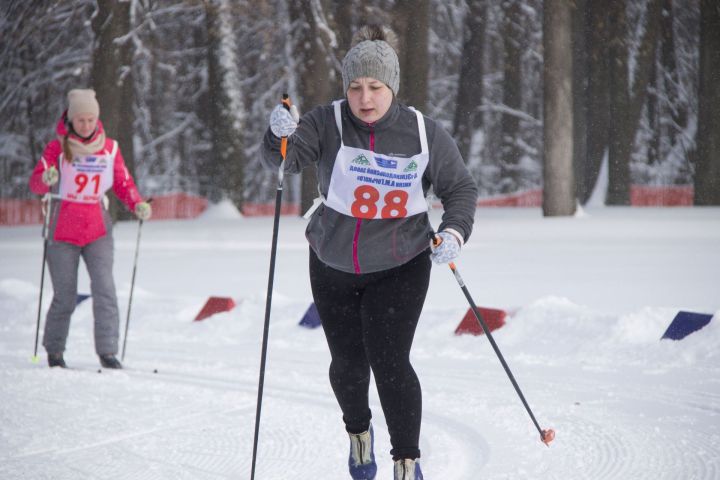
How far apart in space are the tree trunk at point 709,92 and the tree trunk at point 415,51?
6.11m

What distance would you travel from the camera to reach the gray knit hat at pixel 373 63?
383 centimetres

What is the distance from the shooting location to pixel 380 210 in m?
3.85

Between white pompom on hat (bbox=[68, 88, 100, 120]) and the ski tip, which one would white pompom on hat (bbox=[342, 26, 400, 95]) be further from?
white pompom on hat (bbox=[68, 88, 100, 120])

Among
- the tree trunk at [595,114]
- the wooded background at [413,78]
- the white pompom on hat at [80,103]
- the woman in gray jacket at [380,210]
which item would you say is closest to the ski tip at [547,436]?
the woman in gray jacket at [380,210]

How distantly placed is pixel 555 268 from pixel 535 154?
21.6 meters

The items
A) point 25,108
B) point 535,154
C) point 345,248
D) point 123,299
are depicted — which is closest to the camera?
point 345,248

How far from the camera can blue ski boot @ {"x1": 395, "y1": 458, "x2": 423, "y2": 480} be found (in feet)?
12.7

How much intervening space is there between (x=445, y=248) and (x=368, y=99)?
657 mm

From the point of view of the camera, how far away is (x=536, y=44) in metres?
27.6

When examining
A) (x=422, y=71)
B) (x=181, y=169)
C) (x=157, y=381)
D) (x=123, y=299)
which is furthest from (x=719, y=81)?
(x=181, y=169)

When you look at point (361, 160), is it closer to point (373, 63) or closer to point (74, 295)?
point (373, 63)

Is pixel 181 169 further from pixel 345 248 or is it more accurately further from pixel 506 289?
pixel 345 248

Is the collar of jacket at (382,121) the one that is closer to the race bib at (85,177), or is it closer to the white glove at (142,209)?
the race bib at (85,177)

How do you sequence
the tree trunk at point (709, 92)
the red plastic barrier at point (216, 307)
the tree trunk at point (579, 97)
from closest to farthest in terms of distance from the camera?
the red plastic barrier at point (216, 307)
the tree trunk at point (709, 92)
the tree trunk at point (579, 97)
